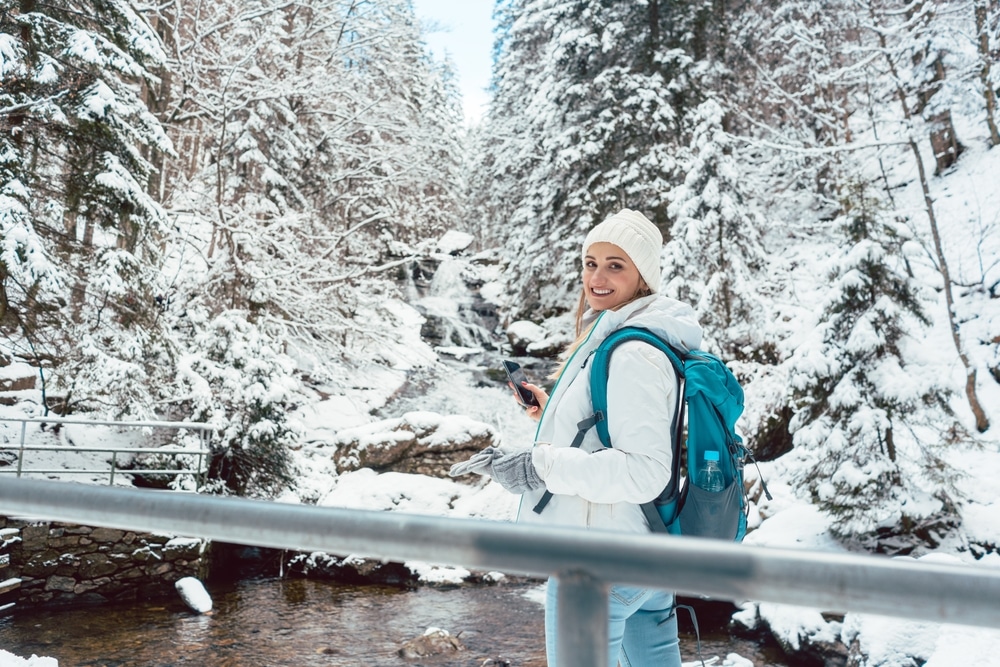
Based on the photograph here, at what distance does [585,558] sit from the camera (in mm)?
794

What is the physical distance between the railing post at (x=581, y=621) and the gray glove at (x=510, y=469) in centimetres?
102

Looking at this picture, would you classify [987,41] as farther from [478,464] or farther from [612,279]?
[478,464]

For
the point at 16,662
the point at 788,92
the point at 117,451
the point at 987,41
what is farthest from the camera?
the point at 788,92

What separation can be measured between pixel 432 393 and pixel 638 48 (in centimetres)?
1139

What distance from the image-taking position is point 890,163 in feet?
63.2

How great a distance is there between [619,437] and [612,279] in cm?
56

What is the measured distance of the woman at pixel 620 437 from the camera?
1.71 metres

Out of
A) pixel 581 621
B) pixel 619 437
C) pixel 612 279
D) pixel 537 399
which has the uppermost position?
pixel 612 279

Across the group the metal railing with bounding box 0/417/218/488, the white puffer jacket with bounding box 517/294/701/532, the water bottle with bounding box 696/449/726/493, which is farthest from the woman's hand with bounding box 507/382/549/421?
the metal railing with bounding box 0/417/218/488

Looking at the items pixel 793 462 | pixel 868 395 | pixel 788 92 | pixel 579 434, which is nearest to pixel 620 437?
pixel 579 434

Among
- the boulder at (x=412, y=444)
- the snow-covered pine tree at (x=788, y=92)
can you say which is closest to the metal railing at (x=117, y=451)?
the boulder at (x=412, y=444)

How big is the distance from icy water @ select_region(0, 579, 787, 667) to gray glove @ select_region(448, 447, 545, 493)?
18.0ft

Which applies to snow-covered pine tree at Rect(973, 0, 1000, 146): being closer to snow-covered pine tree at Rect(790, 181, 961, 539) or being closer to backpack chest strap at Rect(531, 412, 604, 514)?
snow-covered pine tree at Rect(790, 181, 961, 539)

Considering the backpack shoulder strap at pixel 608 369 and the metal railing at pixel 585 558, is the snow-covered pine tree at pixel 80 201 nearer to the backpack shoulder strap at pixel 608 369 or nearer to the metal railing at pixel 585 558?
the backpack shoulder strap at pixel 608 369
